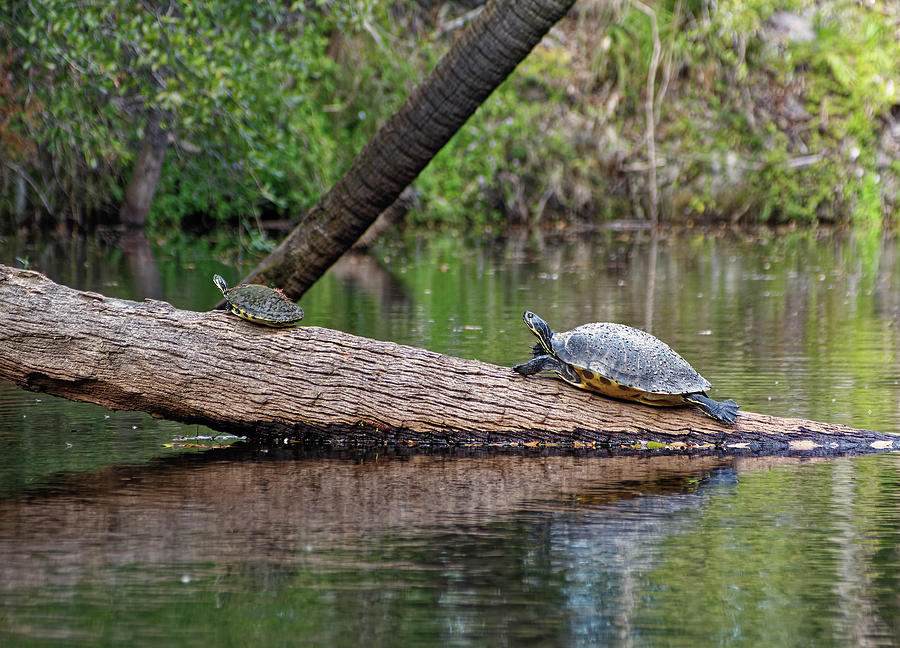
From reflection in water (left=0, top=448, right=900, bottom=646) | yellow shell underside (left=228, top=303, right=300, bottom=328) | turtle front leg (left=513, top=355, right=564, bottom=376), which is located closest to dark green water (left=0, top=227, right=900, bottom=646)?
reflection in water (left=0, top=448, right=900, bottom=646)

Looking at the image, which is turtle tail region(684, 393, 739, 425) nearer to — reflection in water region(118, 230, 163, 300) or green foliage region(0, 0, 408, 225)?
reflection in water region(118, 230, 163, 300)

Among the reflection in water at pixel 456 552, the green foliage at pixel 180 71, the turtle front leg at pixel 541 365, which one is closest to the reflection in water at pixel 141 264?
the green foliage at pixel 180 71

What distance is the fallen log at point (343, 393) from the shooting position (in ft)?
22.9

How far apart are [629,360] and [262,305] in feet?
6.61

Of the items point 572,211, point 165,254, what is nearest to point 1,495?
point 165,254

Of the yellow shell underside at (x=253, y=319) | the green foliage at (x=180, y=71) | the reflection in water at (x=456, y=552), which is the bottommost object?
the reflection in water at (x=456, y=552)

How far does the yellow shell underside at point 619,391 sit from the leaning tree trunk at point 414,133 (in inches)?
81.9

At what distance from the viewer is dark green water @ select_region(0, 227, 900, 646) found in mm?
4309

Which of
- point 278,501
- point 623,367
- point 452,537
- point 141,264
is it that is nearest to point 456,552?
point 452,537

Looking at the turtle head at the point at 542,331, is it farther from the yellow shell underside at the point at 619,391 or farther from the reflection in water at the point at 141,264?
the reflection in water at the point at 141,264

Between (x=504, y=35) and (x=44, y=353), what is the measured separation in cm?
334

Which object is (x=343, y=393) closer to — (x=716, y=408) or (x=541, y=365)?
(x=541, y=365)

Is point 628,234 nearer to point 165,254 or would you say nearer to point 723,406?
point 165,254

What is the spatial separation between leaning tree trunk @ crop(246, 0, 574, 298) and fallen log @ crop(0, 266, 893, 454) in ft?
5.46
